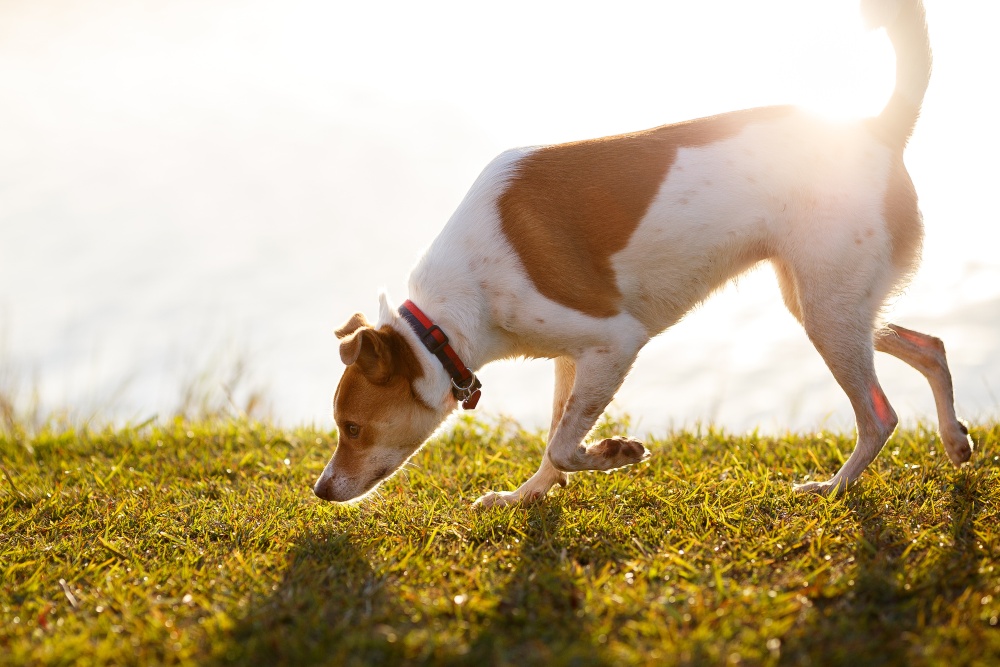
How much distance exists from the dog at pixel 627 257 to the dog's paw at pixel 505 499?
12mm

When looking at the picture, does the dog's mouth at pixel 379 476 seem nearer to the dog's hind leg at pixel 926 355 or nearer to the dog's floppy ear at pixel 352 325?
the dog's floppy ear at pixel 352 325

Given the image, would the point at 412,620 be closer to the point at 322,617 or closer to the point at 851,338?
the point at 322,617

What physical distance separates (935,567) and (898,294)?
141cm

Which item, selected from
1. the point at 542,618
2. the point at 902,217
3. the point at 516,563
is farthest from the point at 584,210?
the point at 542,618

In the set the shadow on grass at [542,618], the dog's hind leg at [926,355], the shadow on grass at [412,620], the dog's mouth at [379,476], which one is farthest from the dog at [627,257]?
the shadow on grass at [412,620]

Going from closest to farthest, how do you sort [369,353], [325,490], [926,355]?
[369,353], [325,490], [926,355]

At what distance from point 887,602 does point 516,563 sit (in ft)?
3.91

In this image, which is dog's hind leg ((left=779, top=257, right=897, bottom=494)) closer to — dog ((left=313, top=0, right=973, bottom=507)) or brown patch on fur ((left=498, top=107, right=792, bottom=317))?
dog ((left=313, top=0, right=973, bottom=507))

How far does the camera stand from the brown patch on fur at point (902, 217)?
3834 mm

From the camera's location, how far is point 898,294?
156 inches

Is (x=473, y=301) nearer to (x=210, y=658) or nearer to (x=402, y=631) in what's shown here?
(x=402, y=631)

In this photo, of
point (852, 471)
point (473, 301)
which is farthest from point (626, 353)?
point (852, 471)

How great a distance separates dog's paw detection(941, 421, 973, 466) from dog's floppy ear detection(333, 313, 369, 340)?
260 cm

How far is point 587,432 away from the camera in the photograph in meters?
3.86
